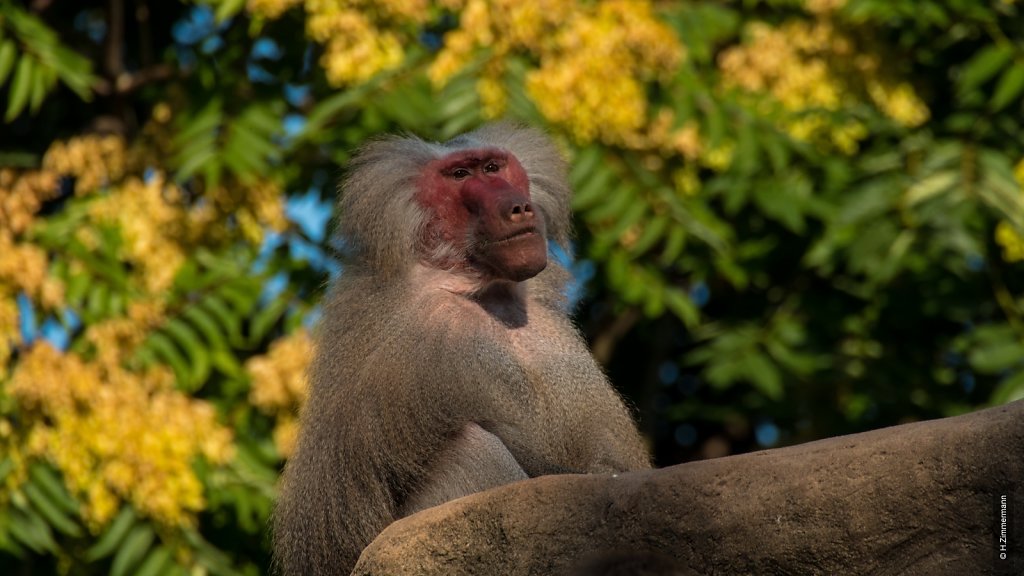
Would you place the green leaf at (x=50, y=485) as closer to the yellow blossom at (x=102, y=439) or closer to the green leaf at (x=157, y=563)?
the yellow blossom at (x=102, y=439)

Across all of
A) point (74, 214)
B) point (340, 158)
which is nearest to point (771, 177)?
point (340, 158)

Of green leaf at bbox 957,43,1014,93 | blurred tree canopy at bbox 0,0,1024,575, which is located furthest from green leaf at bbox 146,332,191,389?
green leaf at bbox 957,43,1014,93

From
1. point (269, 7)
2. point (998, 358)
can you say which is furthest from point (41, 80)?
point (998, 358)

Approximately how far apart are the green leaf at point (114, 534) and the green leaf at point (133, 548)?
0.13ft

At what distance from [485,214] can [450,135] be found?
1.80 metres

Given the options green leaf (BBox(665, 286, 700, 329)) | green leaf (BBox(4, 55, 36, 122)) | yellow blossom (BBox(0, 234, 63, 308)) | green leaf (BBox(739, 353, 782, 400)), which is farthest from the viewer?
green leaf (BBox(739, 353, 782, 400))

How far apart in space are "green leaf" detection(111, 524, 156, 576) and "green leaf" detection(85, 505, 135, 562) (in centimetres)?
4

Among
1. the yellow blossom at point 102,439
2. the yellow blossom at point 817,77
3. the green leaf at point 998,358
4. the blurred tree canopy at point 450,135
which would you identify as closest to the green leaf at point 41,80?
the blurred tree canopy at point 450,135

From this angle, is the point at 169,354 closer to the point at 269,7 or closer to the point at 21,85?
the point at 21,85

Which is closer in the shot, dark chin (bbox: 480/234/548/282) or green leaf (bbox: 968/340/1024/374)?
dark chin (bbox: 480/234/548/282)

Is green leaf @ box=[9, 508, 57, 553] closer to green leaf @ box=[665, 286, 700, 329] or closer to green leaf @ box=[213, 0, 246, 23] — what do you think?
green leaf @ box=[213, 0, 246, 23]

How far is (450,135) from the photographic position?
24.0 feet

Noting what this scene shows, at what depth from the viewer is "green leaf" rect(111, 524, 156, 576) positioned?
23.3 ft

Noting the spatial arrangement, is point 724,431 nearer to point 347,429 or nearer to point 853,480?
point 347,429
